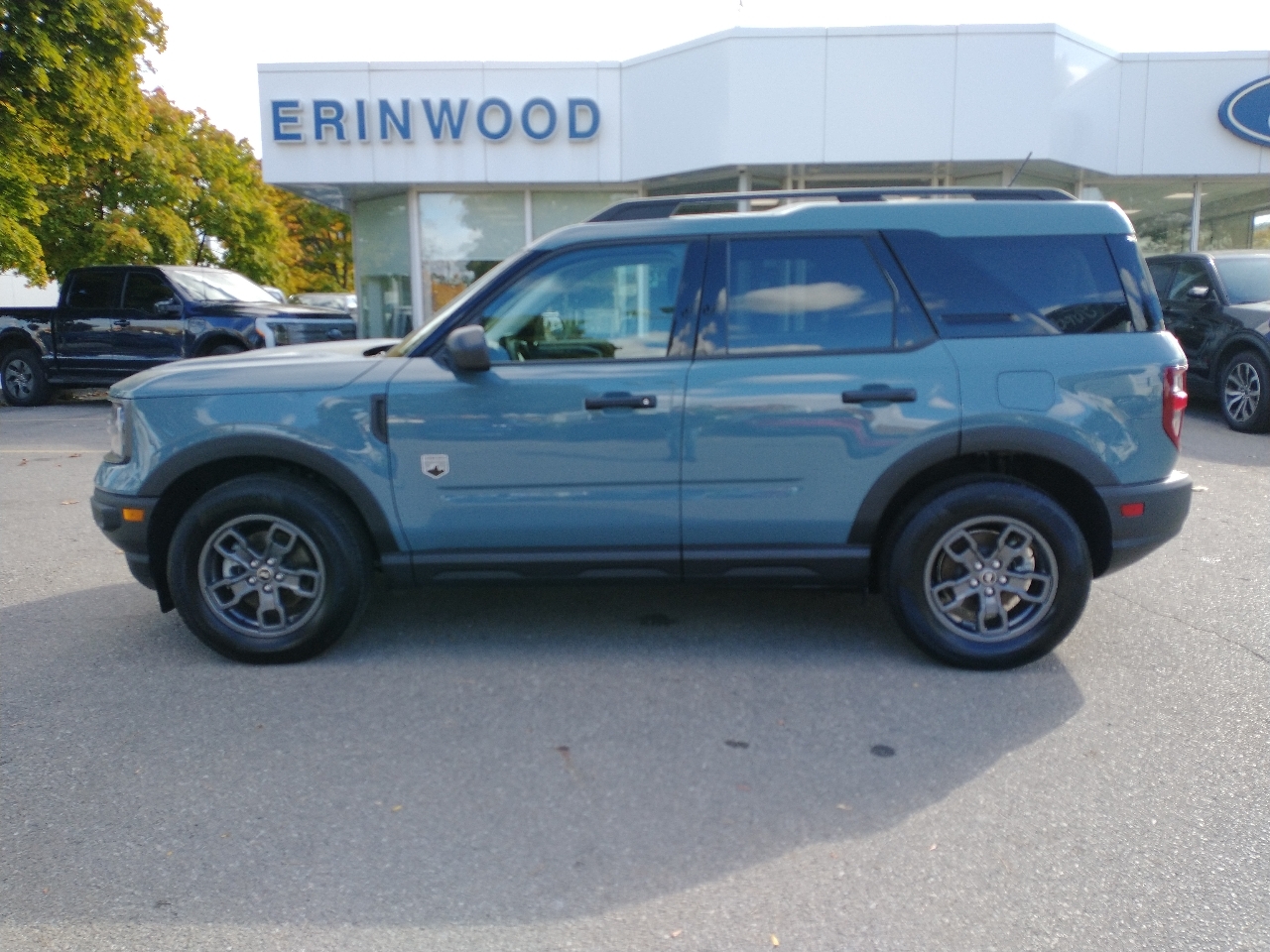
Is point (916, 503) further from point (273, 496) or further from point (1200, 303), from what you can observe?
point (1200, 303)

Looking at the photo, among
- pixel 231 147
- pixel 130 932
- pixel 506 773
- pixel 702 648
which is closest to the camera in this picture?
pixel 130 932

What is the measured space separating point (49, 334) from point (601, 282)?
13188mm

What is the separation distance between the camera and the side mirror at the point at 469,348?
4.17m

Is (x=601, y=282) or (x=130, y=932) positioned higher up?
(x=601, y=282)

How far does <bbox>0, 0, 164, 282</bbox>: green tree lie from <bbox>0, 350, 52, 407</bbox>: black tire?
1425 millimetres

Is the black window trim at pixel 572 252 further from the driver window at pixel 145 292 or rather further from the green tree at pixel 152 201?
the green tree at pixel 152 201

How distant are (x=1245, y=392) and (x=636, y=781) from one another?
32.2ft

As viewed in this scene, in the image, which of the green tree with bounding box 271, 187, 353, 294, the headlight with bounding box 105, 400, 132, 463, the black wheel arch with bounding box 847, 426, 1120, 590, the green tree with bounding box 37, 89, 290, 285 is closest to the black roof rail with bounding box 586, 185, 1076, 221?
the black wheel arch with bounding box 847, 426, 1120, 590

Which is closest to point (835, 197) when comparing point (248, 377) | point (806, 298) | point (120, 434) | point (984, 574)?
point (806, 298)

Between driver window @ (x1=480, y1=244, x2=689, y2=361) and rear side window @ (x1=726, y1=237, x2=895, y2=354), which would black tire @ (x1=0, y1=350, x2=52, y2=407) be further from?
rear side window @ (x1=726, y1=237, x2=895, y2=354)

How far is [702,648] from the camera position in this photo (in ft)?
15.4

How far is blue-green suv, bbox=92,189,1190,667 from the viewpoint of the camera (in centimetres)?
428

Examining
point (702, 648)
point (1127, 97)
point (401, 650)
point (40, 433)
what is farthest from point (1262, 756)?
point (1127, 97)

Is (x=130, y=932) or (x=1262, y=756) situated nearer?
A: (x=130, y=932)
